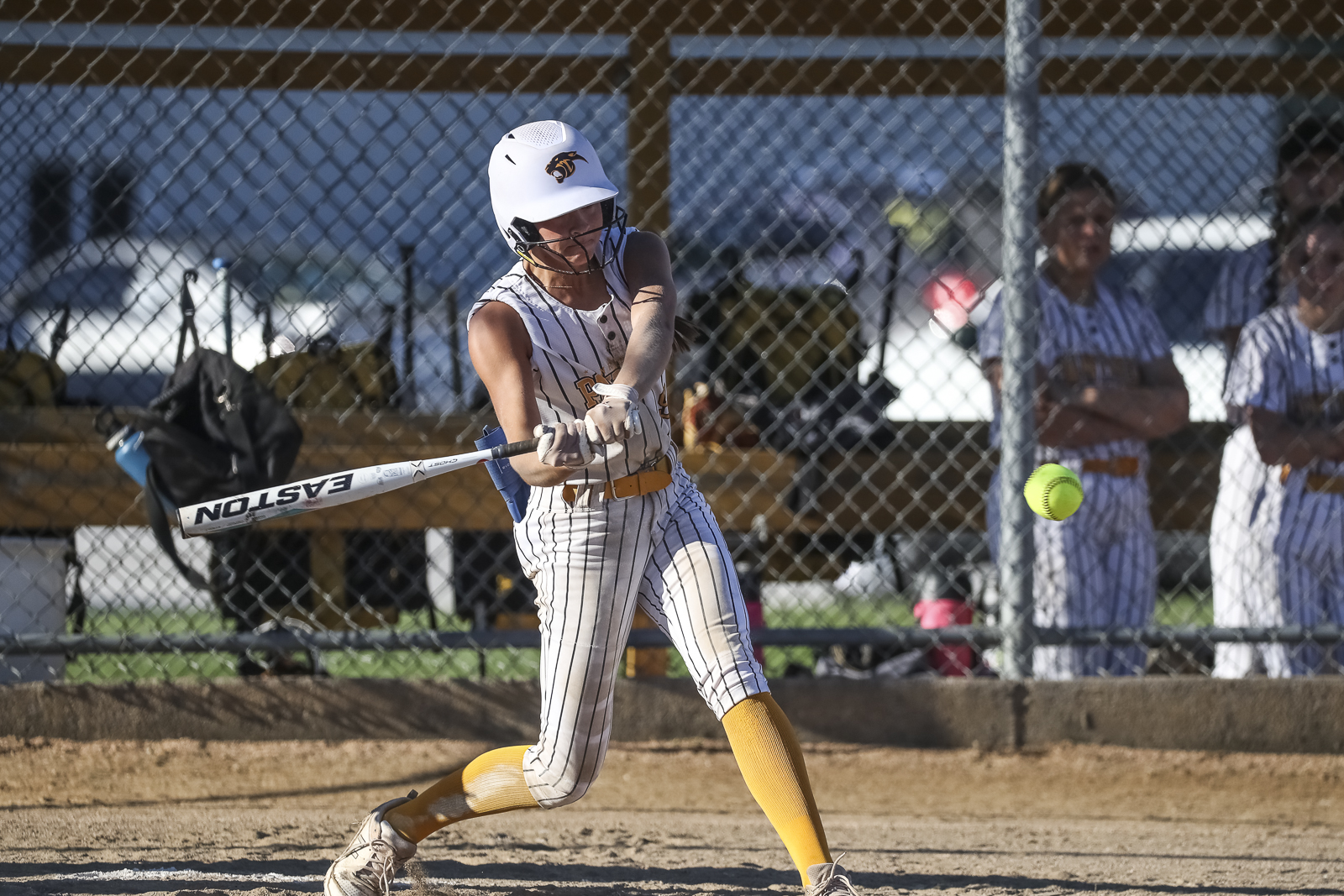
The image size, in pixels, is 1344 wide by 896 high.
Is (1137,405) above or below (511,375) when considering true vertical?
above

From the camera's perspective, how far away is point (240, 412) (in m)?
4.27

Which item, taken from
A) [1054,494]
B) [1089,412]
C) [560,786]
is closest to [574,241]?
[560,786]

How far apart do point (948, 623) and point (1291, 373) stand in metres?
1.50

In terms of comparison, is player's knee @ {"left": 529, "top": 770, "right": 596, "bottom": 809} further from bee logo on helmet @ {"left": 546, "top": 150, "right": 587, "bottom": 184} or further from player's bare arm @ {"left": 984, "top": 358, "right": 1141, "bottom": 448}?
player's bare arm @ {"left": 984, "top": 358, "right": 1141, "bottom": 448}

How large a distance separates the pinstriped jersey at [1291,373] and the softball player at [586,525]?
2.43 meters

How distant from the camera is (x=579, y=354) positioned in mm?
2633

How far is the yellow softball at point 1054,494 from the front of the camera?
9.80 feet

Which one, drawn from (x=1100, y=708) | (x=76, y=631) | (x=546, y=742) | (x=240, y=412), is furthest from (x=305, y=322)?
(x=1100, y=708)

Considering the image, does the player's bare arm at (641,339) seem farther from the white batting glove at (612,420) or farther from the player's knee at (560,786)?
the player's knee at (560,786)

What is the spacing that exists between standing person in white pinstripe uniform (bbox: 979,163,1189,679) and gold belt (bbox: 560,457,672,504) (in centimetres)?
201

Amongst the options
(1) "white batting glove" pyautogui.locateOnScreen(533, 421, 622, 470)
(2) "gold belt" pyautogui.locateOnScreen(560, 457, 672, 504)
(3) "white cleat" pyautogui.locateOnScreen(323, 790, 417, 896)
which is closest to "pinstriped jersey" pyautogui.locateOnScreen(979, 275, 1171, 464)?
(2) "gold belt" pyautogui.locateOnScreen(560, 457, 672, 504)

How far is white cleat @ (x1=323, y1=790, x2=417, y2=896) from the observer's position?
2635mm

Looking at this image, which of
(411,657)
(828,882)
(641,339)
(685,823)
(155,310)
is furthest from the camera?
(411,657)

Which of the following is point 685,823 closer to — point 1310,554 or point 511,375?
point 511,375
